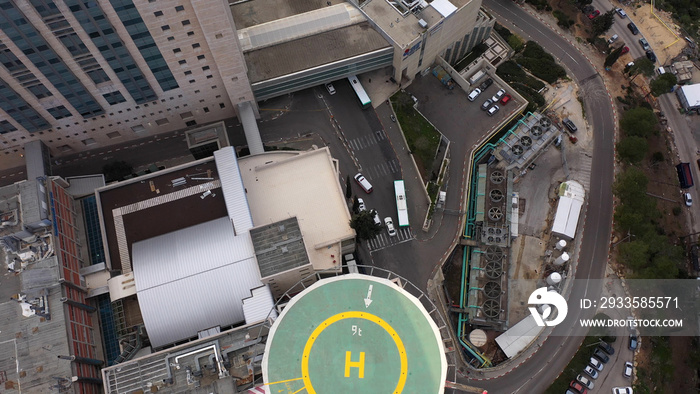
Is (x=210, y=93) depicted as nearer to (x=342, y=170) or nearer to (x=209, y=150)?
(x=209, y=150)

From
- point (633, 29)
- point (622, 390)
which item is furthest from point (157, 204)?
point (633, 29)

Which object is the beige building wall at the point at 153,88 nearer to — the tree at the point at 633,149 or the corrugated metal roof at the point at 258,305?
the corrugated metal roof at the point at 258,305

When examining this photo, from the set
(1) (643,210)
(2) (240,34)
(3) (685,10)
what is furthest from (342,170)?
(3) (685,10)

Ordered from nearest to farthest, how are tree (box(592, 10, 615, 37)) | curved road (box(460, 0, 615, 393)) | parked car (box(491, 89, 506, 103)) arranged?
curved road (box(460, 0, 615, 393)) < parked car (box(491, 89, 506, 103)) < tree (box(592, 10, 615, 37))

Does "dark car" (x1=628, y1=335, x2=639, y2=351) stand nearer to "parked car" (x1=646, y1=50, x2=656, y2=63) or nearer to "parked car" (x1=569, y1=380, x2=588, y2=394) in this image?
"parked car" (x1=569, y1=380, x2=588, y2=394)

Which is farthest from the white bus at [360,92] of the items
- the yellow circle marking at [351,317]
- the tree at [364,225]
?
the yellow circle marking at [351,317]

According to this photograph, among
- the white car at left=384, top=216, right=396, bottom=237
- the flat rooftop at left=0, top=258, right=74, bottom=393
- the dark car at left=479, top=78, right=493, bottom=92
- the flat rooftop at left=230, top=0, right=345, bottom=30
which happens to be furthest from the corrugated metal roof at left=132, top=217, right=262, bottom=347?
the dark car at left=479, top=78, right=493, bottom=92
